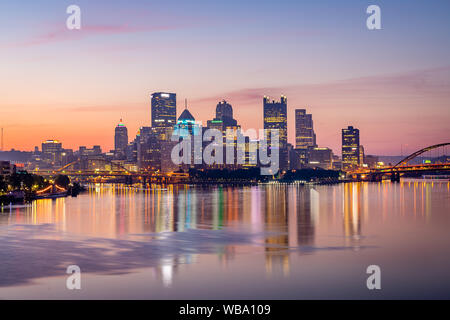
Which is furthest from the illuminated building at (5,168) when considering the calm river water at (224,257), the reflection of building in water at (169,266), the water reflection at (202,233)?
the reflection of building in water at (169,266)

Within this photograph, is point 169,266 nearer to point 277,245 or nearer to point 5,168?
point 277,245

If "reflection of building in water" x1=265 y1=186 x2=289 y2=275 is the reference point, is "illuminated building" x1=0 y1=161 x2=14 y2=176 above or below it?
above

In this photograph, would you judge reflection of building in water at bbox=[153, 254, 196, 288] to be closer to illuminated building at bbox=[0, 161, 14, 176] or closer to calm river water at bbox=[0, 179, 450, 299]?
calm river water at bbox=[0, 179, 450, 299]

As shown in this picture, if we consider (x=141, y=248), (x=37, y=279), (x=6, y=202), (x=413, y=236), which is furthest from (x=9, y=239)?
(x=6, y=202)

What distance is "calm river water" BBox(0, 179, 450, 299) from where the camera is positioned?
876 inches

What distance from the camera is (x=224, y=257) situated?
3003 cm

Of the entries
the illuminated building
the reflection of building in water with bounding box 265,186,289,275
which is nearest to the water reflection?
the reflection of building in water with bounding box 265,186,289,275

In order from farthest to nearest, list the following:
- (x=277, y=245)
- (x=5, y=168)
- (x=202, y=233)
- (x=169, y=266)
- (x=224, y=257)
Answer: (x=5, y=168) < (x=202, y=233) < (x=277, y=245) < (x=224, y=257) < (x=169, y=266)

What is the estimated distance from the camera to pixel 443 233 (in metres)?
41.5

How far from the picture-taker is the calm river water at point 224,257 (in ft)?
73.0

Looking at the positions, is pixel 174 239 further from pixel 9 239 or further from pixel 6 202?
pixel 6 202

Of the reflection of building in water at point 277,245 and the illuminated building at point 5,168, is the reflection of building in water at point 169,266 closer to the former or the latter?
the reflection of building in water at point 277,245

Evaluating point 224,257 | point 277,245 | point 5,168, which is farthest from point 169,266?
point 5,168
